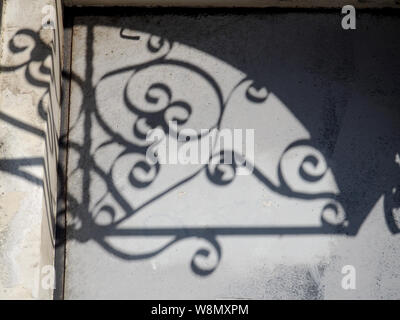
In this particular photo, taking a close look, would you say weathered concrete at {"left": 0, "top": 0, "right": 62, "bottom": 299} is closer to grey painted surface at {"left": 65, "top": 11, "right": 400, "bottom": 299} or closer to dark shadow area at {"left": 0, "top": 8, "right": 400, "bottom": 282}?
dark shadow area at {"left": 0, "top": 8, "right": 400, "bottom": 282}

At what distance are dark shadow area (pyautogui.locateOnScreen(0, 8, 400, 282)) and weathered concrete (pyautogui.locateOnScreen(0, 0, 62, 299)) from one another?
124 millimetres

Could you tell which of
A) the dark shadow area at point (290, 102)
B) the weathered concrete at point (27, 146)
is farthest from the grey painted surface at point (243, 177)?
the weathered concrete at point (27, 146)

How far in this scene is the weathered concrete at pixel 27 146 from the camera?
8.70 ft

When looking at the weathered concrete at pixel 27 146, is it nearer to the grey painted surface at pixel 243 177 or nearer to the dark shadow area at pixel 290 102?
the dark shadow area at pixel 290 102

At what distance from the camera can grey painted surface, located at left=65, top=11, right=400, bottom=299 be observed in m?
3.05

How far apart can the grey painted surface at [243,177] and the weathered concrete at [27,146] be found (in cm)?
26

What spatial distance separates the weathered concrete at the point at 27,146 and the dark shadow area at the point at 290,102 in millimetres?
124

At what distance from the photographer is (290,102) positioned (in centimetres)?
326

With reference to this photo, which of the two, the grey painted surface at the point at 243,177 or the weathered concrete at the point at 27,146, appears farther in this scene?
the grey painted surface at the point at 243,177

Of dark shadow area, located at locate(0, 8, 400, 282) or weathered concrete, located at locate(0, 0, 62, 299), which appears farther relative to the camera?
dark shadow area, located at locate(0, 8, 400, 282)

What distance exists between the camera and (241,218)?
3107 mm

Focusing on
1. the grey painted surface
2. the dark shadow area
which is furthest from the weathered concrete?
the grey painted surface

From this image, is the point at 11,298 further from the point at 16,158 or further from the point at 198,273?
the point at 198,273
